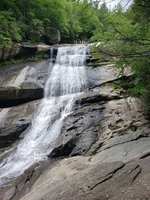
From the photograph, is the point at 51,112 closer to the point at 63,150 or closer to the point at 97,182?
the point at 63,150

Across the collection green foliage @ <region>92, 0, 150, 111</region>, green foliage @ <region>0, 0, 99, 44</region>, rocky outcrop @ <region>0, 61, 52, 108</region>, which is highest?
green foliage @ <region>0, 0, 99, 44</region>

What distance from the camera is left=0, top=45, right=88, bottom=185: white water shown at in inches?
475

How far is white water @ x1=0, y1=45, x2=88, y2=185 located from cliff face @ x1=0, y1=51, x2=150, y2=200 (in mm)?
449

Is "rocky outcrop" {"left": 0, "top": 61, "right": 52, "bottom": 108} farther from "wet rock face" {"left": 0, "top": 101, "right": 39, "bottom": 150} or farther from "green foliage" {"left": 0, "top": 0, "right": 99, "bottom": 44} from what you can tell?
"green foliage" {"left": 0, "top": 0, "right": 99, "bottom": 44}

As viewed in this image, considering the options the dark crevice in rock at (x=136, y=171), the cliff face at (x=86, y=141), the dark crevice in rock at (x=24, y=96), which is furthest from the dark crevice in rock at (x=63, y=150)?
the dark crevice in rock at (x=24, y=96)

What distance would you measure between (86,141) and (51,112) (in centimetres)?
419

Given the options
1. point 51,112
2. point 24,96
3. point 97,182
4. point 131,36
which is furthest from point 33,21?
point 97,182

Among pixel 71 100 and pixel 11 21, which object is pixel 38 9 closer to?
pixel 11 21

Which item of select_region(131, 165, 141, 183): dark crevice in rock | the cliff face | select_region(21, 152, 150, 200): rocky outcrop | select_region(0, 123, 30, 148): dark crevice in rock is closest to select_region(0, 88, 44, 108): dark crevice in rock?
the cliff face

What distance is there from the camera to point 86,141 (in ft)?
37.7

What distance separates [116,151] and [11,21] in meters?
15.7

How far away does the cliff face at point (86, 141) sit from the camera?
7043 millimetres

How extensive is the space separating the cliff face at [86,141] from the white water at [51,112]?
449 mm

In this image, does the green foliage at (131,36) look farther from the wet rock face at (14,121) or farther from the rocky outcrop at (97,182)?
the wet rock face at (14,121)
